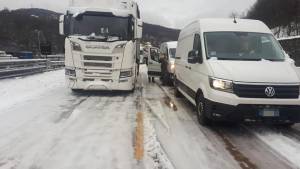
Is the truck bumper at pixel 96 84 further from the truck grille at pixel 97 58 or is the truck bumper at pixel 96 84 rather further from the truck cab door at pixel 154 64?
the truck cab door at pixel 154 64

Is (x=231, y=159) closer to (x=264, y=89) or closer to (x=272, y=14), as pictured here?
(x=264, y=89)

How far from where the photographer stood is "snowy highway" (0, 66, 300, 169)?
5805mm

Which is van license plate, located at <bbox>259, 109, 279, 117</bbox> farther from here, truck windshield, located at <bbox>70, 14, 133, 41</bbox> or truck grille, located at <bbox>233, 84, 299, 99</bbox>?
truck windshield, located at <bbox>70, 14, 133, 41</bbox>

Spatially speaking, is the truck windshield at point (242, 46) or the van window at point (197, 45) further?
the van window at point (197, 45)

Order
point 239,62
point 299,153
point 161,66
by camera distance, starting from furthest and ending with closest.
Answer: point 161,66 < point 239,62 < point 299,153

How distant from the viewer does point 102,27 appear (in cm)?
1358

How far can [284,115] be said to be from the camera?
766 centimetres

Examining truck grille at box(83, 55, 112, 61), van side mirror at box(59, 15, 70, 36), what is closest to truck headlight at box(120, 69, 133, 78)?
truck grille at box(83, 55, 112, 61)

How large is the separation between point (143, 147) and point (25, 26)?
292 feet

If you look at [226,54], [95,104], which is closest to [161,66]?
[95,104]

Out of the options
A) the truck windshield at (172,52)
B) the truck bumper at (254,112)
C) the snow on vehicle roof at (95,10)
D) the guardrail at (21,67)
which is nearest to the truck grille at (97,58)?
the snow on vehicle roof at (95,10)

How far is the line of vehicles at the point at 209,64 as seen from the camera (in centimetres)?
759

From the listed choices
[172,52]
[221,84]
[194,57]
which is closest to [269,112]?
[221,84]

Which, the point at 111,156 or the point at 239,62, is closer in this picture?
the point at 111,156
